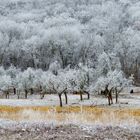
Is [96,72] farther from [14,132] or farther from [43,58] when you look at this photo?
[14,132]

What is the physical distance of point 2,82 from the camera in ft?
380

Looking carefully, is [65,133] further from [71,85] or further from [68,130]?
[71,85]

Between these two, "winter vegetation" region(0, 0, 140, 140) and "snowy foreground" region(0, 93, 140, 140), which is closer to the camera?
"snowy foreground" region(0, 93, 140, 140)

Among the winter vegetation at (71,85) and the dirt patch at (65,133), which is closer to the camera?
the dirt patch at (65,133)

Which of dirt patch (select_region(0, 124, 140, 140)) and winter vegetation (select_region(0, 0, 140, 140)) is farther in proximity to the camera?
winter vegetation (select_region(0, 0, 140, 140))

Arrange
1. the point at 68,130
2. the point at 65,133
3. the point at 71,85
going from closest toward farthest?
the point at 65,133
the point at 68,130
the point at 71,85

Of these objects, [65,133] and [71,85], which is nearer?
[65,133]

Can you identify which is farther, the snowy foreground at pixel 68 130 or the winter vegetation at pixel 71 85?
the winter vegetation at pixel 71 85

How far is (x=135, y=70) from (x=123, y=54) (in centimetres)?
1387

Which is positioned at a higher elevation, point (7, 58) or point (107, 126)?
point (7, 58)

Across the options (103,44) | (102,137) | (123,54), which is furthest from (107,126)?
(103,44)

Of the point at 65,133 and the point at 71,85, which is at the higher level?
the point at 71,85

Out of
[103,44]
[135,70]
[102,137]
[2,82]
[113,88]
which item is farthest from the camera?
[103,44]

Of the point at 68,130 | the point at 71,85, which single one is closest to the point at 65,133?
the point at 68,130
